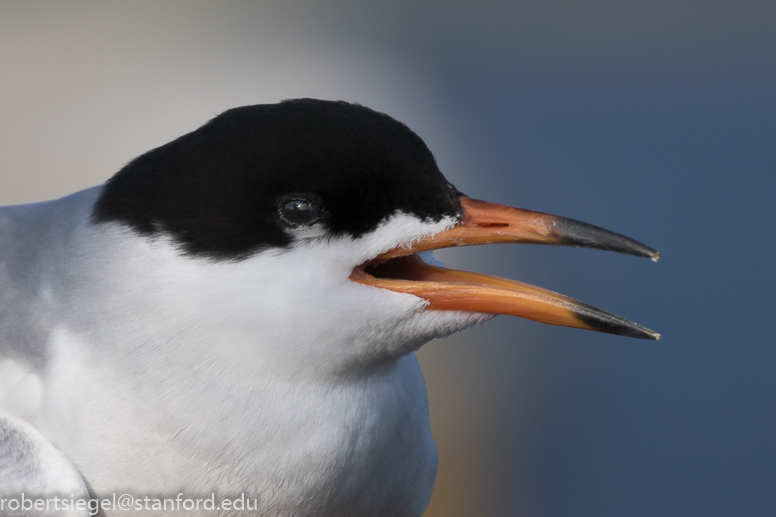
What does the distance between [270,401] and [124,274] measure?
27 centimetres

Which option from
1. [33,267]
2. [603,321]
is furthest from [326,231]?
[33,267]

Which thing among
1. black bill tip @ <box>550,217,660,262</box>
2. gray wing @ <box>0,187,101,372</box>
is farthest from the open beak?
gray wing @ <box>0,187,101,372</box>

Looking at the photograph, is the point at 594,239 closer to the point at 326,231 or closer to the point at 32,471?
the point at 326,231

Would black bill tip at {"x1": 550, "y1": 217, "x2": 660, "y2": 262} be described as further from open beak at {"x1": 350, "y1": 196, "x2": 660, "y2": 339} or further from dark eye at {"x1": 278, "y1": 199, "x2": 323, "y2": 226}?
dark eye at {"x1": 278, "y1": 199, "x2": 323, "y2": 226}

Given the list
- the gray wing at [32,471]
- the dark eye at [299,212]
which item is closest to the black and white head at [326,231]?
the dark eye at [299,212]

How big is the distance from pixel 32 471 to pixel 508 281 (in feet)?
2.30

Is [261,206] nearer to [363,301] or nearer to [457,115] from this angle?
[363,301]

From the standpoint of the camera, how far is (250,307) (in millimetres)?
990

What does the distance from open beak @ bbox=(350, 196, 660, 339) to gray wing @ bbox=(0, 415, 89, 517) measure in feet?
1.62

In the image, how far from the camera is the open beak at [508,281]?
1009 millimetres

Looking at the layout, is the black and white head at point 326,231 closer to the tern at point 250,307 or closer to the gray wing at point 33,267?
the tern at point 250,307

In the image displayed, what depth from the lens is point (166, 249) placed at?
1021 mm

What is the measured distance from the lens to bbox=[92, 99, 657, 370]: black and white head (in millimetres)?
974

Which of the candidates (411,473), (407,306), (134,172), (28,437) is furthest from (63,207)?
(411,473)
